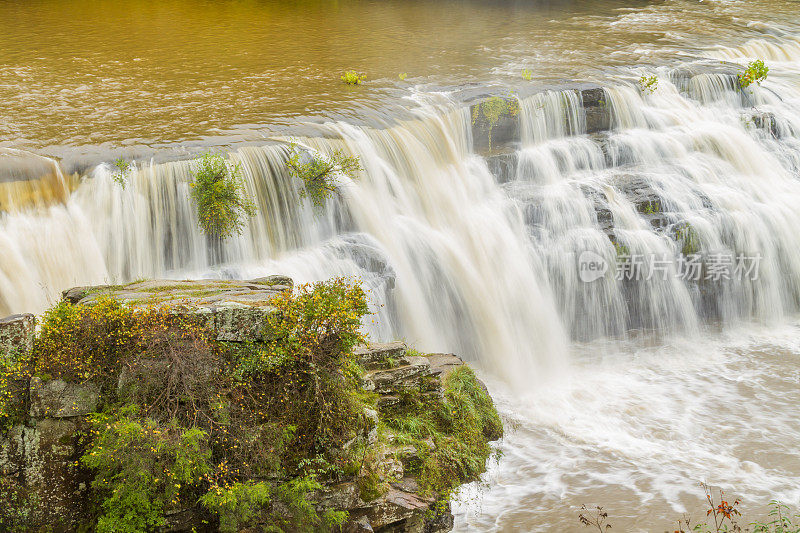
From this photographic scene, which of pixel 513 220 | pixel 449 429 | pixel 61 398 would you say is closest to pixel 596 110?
pixel 513 220

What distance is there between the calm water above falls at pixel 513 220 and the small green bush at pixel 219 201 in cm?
27

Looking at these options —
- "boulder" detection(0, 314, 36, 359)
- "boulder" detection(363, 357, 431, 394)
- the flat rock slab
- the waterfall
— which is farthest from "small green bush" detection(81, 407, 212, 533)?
the waterfall

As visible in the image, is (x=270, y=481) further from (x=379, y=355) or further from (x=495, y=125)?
(x=495, y=125)

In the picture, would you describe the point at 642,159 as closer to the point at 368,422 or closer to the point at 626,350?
the point at 626,350

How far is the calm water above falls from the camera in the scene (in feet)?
33.4

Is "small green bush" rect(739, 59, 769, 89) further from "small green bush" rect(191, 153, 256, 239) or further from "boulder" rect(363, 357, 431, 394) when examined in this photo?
"boulder" rect(363, 357, 431, 394)

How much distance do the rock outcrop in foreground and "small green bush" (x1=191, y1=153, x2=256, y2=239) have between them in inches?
110

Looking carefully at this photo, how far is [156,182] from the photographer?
11789 mm

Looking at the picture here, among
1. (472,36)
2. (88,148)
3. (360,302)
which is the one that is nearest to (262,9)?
(472,36)

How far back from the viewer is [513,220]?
14039 mm

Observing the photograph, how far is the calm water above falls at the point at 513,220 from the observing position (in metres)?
10.2

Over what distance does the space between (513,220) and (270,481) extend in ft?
27.7

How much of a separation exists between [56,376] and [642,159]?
1287 centimetres

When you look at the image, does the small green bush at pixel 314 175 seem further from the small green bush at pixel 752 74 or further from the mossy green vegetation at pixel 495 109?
the small green bush at pixel 752 74
